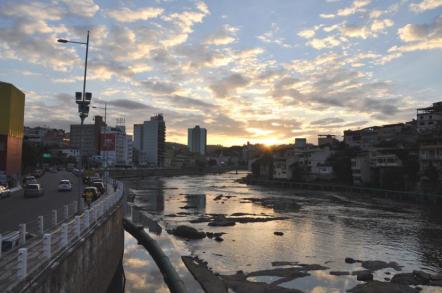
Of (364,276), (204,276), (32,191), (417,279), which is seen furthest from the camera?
(32,191)

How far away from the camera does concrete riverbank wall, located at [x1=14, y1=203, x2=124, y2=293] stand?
37.2ft

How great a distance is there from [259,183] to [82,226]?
130 metres

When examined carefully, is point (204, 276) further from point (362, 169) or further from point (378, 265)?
point (362, 169)

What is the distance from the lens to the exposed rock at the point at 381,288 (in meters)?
23.5

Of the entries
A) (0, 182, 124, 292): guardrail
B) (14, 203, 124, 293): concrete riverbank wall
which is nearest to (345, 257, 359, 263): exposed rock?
(14, 203, 124, 293): concrete riverbank wall

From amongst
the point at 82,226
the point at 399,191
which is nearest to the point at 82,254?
the point at 82,226

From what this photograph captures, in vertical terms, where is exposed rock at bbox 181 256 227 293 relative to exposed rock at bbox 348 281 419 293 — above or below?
below

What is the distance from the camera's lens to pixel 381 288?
23844 mm

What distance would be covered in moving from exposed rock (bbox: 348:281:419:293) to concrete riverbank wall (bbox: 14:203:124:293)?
14876 millimetres

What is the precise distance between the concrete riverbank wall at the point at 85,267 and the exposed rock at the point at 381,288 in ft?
48.8

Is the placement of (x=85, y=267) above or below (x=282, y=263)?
above

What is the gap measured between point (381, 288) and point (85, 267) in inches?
669

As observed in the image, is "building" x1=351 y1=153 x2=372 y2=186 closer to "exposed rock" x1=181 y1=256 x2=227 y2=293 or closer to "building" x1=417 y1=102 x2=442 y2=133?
"building" x1=417 y1=102 x2=442 y2=133

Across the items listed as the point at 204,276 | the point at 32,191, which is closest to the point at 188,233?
the point at 204,276
